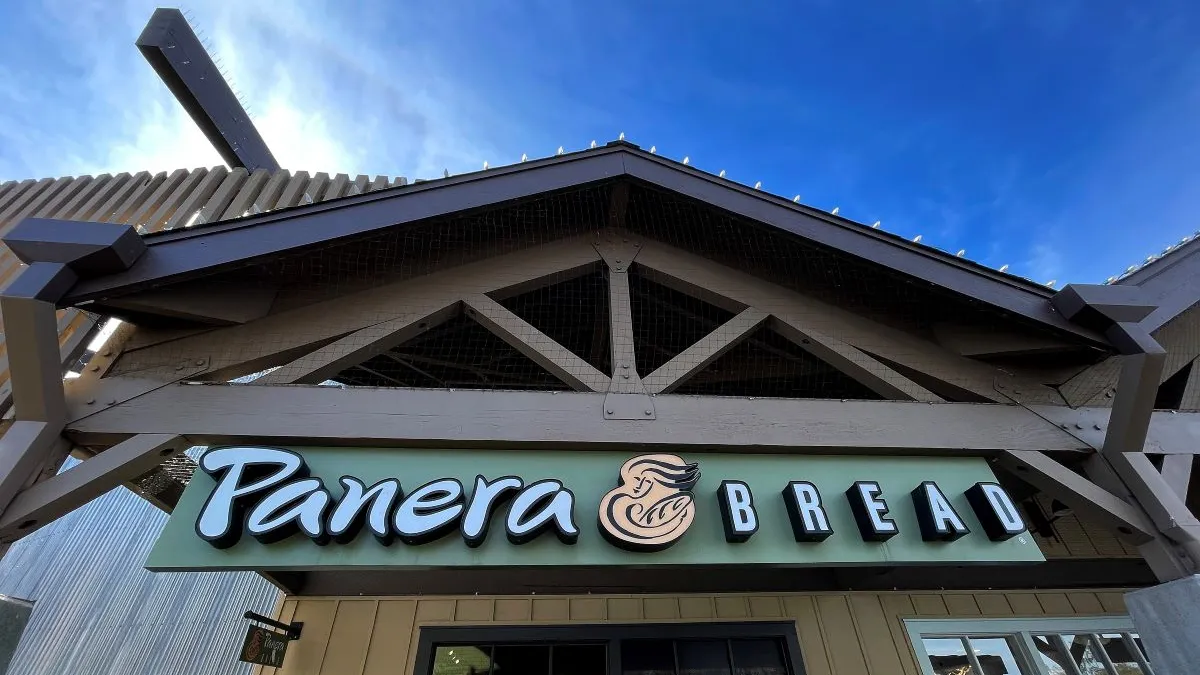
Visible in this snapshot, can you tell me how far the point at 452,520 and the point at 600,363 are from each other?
9.69ft

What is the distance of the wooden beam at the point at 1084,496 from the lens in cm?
263

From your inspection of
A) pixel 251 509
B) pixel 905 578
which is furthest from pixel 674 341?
pixel 251 509

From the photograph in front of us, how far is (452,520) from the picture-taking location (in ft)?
7.39

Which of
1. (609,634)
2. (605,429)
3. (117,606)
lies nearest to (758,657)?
(609,634)

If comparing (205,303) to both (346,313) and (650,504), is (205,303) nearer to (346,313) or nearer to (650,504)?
(346,313)

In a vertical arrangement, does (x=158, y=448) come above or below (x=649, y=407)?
below

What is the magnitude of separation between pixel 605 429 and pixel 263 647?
2.54 metres

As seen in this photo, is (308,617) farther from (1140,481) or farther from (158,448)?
(1140,481)

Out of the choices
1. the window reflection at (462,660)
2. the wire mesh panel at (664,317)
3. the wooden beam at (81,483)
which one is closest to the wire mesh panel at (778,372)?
the wire mesh panel at (664,317)

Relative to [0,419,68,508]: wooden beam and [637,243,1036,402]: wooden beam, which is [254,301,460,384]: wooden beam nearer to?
[0,419,68,508]: wooden beam

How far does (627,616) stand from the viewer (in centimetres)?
371

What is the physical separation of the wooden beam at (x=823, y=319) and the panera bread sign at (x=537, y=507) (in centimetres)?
90

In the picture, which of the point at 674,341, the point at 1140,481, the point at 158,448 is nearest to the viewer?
the point at 158,448

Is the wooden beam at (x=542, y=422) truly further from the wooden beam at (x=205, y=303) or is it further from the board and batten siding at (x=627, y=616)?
the board and batten siding at (x=627, y=616)
